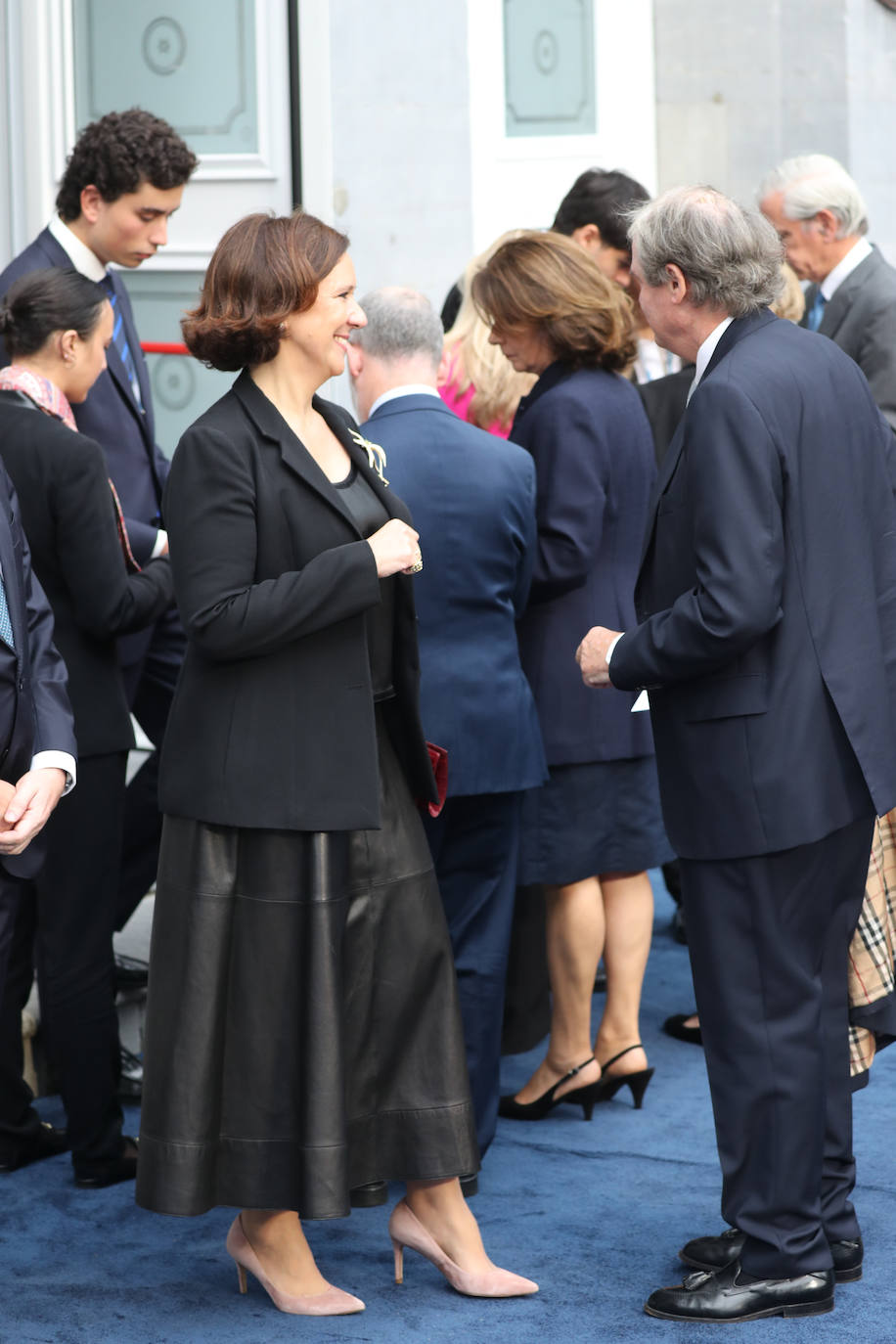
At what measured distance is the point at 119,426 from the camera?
3.85 meters

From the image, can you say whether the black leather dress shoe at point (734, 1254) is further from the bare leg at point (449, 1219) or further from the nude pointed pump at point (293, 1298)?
the nude pointed pump at point (293, 1298)

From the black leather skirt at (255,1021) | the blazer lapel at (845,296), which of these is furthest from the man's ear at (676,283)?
the blazer lapel at (845,296)

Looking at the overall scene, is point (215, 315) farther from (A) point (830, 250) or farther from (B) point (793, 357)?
(A) point (830, 250)

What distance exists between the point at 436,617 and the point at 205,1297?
123 centimetres

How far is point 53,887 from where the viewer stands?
10.8 ft

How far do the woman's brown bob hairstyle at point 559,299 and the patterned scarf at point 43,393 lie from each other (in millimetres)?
864

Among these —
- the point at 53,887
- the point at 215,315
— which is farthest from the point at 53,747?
the point at 53,887

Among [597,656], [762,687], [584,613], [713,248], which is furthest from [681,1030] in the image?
[713,248]

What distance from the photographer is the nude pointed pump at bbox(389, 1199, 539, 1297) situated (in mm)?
2906

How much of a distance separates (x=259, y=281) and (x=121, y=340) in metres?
1.43

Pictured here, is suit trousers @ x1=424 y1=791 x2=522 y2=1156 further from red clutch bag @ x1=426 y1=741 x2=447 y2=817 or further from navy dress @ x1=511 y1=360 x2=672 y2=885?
red clutch bag @ x1=426 y1=741 x2=447 y2=817

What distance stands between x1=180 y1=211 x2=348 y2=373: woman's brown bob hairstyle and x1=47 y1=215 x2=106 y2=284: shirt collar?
54.5 inches

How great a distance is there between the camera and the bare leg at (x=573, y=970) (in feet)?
12.4

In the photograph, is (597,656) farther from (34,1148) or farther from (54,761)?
(34,1148)
